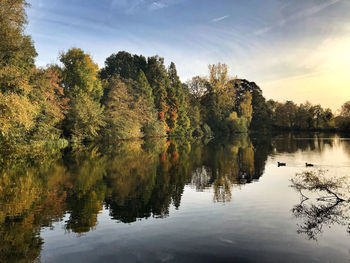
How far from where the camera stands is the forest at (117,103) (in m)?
25.7

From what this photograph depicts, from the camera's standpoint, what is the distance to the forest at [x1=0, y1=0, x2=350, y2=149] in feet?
84.2

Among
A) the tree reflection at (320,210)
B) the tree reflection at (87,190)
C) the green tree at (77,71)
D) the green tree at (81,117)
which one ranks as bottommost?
the tree reflection at (320,210)

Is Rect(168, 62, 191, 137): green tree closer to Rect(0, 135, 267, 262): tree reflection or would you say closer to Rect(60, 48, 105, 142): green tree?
Rect(60, 48, 105, 142): green tree

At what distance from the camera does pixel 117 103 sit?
5269 cm

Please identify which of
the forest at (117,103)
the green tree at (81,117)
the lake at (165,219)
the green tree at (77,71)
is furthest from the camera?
the green tree at (77,71)

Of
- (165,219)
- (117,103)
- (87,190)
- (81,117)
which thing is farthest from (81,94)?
(165,219)

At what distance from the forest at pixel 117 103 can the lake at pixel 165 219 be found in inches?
442

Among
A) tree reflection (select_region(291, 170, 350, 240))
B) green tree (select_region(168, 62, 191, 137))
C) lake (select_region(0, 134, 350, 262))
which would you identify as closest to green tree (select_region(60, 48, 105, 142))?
green tree (select_region(168, 62, 191, 137))

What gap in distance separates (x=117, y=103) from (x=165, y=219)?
44295 millimetres

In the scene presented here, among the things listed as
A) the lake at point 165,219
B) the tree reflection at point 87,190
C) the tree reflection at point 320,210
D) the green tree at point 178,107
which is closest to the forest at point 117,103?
the green tree at point 178,107

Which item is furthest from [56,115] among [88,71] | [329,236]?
[329,236]

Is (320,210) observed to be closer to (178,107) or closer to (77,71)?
(77,71)

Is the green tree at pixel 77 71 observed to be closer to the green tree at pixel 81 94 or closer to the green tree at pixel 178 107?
the green tree at pixel 81 94

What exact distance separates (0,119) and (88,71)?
28.8m
